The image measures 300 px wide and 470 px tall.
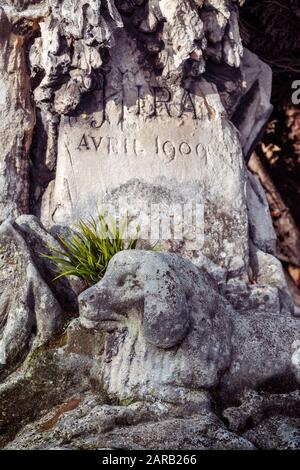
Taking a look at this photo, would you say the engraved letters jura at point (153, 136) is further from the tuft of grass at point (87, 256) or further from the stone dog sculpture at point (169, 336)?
the stone dog sculpture at point (169, 336)

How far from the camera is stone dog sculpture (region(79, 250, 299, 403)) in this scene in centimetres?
368

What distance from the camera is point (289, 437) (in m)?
3.50

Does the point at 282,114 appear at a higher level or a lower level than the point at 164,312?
higher

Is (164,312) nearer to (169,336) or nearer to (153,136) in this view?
(169,336)

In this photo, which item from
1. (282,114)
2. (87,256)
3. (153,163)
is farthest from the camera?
(282,114)

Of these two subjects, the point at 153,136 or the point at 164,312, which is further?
the point at 153,136

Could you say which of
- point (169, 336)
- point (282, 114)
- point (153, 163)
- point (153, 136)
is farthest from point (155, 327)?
point (282, 114)

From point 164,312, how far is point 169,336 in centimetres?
14

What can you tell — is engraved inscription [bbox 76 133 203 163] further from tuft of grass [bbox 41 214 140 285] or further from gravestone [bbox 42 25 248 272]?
tuft of grass [bbox 41 214 140 285]

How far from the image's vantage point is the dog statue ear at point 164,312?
12.0ft

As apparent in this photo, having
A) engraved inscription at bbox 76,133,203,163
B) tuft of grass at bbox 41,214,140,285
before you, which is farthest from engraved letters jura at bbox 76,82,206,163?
tuft of grass at bbox 41,214,140,285

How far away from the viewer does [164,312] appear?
143 inches

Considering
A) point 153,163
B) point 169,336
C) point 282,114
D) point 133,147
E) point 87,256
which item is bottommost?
point 169,336

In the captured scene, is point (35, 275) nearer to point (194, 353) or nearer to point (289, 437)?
point (194, 353)
